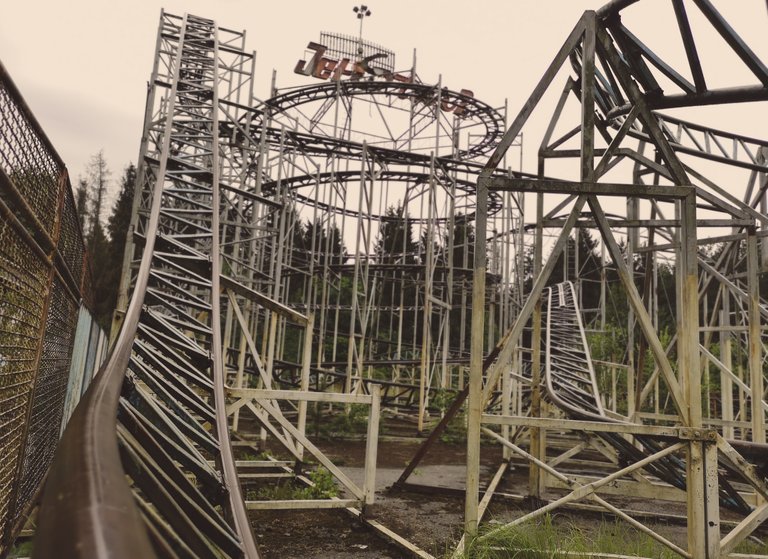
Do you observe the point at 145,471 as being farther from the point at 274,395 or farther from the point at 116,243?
the point at 116,243

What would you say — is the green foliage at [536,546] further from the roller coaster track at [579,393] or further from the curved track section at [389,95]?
the curved track section at [389,95]

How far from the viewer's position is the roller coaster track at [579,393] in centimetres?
514

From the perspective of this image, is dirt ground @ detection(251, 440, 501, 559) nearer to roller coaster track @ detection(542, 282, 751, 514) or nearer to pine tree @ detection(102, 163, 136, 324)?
roller coaster track @ detection(542, 282, 751, 514)

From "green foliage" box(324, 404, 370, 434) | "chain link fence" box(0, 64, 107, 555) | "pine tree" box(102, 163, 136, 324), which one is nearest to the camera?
"chain link fence" box(0, 64, 107, 555)

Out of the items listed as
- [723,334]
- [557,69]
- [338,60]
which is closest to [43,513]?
[557,69]

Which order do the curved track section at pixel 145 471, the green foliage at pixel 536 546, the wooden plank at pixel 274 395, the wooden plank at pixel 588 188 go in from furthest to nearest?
the wooden plank at pixel 274 395
the wooden plank at pixel 588 188
the green foliage at pixel 536 546
the curved track section at pixel 145 471

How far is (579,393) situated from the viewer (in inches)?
292

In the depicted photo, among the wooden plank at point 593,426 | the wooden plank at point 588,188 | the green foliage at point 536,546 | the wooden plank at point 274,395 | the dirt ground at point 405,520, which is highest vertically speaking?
the wooden plank at point 588,188

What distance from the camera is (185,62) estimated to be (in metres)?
13.8

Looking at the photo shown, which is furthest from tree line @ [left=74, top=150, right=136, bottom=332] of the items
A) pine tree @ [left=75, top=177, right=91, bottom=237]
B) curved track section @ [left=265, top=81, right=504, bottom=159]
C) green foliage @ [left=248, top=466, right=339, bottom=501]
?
green foliage @ [left=248, top=466, right=339, bottom=501]

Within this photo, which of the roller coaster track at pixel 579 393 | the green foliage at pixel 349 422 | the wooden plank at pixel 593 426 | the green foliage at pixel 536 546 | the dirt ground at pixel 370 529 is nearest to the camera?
the green foliage at pixel 536 546

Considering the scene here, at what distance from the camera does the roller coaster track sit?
5.14 meters

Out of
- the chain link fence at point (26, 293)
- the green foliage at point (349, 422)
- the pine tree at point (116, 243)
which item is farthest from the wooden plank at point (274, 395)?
the pine tree at point (116, 243)

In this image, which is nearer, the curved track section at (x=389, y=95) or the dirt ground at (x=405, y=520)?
the dirt ground at (x=405, y=520)
